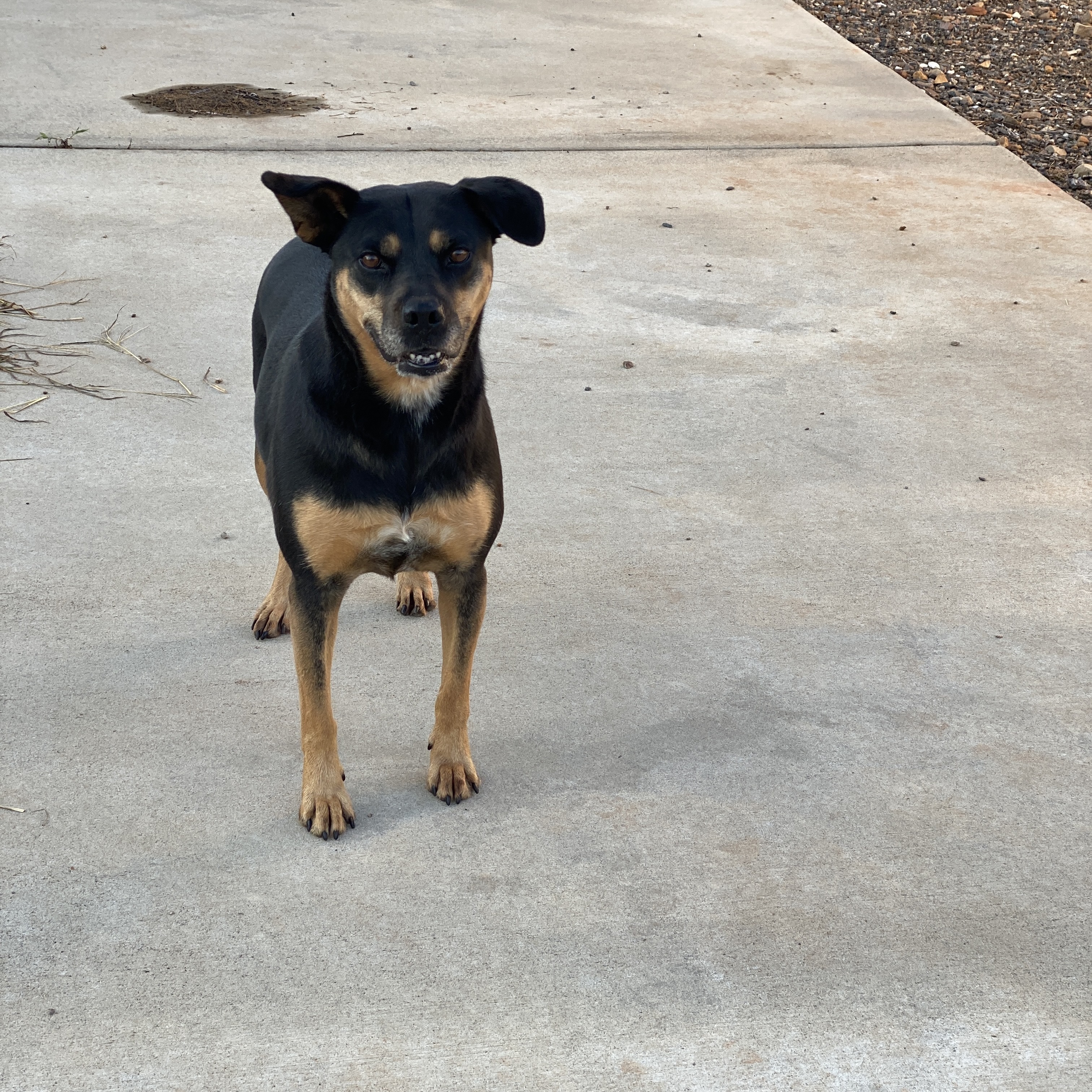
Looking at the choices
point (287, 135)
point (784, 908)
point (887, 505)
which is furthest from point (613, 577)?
point (287, 135)

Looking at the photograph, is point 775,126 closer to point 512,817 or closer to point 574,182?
point 574,182

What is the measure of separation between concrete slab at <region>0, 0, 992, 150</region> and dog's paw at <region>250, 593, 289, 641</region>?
4.51 metres

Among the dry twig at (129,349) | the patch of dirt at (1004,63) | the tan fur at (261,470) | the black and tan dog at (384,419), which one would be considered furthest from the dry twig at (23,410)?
the patch of dirt at (1004,63)

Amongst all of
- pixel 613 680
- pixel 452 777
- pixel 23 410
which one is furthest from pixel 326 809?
pixel 23 410

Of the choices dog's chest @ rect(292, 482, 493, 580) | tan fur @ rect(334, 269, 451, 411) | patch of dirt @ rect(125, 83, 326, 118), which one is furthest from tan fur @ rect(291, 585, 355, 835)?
patch of dirt @ rect(125, 83, 326, 118)

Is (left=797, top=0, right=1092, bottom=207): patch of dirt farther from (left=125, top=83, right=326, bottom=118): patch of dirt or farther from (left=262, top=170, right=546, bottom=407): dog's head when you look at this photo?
(left=262, top=170, right=546, bottom=407): dog's head

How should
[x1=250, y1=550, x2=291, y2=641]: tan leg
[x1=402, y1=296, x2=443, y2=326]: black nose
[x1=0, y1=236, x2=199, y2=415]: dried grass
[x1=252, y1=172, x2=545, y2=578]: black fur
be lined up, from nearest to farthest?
[x1=402, y1=296, x2=443, y2=326]: black nose → [x1=252, y1=172, x2=545, y2=578]: black fur → [x1=250, y1=550, x2=291, y2=641]: tan leg → [x1=0, y1=236, x2=199, y2=415]: dried grass

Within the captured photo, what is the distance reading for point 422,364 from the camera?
111 inches

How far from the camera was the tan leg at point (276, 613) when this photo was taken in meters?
3.77

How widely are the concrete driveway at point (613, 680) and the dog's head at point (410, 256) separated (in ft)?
3.59

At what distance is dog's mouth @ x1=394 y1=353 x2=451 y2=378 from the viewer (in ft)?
9.22

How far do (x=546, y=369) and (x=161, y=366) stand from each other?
1546 mm

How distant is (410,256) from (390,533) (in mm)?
603

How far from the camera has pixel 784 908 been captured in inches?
115
